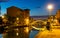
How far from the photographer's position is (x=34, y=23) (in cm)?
2075

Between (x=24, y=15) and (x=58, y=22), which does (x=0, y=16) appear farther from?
(x=58, y=22)

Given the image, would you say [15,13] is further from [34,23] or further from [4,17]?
[34,23]

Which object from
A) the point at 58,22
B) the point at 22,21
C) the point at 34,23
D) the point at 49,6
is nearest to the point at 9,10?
the point at 22,21

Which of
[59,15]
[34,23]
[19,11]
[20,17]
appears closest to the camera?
[34,23]

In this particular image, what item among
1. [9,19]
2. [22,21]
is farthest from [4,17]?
[22,21]

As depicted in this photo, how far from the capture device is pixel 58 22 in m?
20.8

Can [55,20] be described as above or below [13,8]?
below

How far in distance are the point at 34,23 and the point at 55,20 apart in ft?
8.30

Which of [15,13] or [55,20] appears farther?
[15,13]

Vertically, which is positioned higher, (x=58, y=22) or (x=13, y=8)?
(x=13, y=8)

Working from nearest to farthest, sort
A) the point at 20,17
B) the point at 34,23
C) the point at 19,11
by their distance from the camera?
1. the point at 34,23
2. the point at 20,17
3. the point at 19,11

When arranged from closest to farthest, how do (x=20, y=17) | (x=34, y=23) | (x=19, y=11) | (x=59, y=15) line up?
(x=34, y=23) < (x=59, y=15) < (x=20, y=17) < (x=19, y=11)

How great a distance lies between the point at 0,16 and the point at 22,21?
10.3 feet

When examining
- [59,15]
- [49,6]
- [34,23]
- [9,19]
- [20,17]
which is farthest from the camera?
[20,17]
